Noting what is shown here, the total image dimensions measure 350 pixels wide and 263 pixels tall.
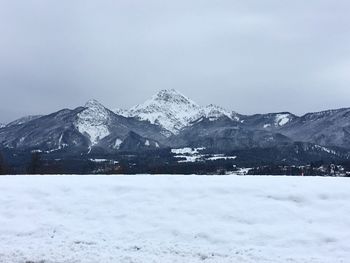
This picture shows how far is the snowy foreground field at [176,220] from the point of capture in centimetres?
1519

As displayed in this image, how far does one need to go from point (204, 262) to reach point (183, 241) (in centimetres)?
213

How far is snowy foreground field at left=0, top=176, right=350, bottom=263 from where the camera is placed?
49.8 ft

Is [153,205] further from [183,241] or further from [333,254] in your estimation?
[333,254]

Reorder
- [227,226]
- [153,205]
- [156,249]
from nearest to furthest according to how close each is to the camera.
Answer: [156,249] < [227,226] < [153,205]

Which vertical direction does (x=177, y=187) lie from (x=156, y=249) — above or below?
above

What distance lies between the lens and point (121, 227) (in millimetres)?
17641

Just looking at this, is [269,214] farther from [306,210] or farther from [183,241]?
[183,241]

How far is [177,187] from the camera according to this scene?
68.3ft

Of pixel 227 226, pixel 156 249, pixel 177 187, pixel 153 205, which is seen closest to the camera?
pixel 156 249

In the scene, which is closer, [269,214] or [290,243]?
[290,243]

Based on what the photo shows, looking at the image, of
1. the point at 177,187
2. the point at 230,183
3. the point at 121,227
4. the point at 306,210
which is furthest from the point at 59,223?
the point at 306,210

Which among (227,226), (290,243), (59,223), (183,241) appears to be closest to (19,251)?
(59,223)

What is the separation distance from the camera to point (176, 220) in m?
17.9

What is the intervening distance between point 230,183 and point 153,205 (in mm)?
3480
